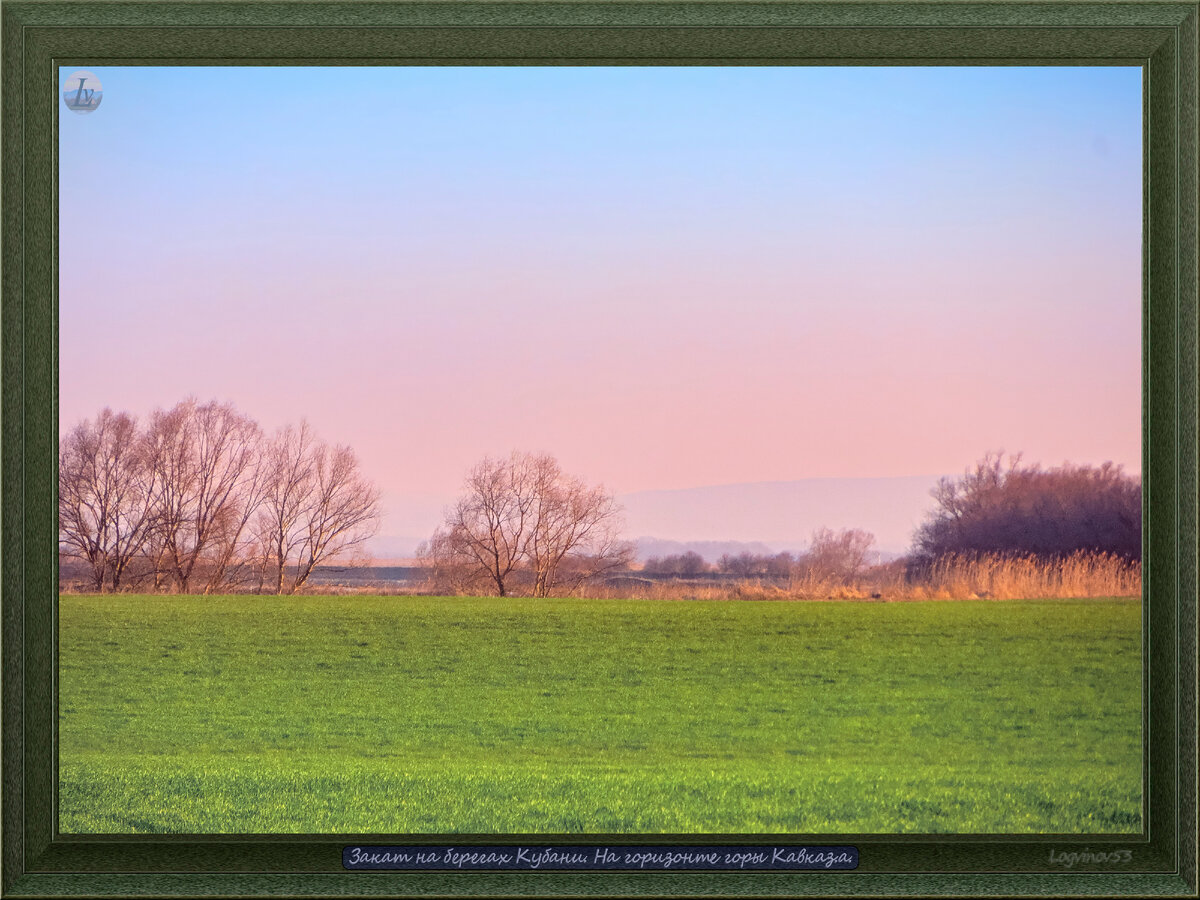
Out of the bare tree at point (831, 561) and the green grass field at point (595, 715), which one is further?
the bare tree at point (831, 561)

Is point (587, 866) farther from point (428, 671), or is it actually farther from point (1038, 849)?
point (428, 671)

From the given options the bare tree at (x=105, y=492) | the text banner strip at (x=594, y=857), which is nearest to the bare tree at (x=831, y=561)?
the text banner strip at (x=594, y=857)

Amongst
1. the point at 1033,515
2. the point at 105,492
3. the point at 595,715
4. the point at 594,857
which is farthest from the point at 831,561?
the point at 105,492

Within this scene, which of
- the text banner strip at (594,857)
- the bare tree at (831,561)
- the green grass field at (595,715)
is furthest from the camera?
the bare tree at (831,561)

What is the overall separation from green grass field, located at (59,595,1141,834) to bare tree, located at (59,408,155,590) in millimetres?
250

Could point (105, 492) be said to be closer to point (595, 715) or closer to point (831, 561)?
point (595, 715)

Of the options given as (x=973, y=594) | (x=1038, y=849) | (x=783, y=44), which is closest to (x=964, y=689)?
(x=973, y=594)

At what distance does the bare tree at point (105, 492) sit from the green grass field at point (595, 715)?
0.25 metres

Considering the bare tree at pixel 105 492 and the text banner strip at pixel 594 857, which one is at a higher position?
the bare tree at pixel 105 492

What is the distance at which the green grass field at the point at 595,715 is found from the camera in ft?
13.9

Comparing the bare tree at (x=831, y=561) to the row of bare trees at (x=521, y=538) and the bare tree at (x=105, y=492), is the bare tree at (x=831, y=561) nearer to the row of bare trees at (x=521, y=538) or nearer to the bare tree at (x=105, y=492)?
the row of bare trees at (x=521, y=538)

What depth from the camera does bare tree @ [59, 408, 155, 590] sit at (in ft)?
14.3

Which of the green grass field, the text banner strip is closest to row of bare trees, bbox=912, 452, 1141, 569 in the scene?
the green grass field

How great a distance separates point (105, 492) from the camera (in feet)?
14.9
